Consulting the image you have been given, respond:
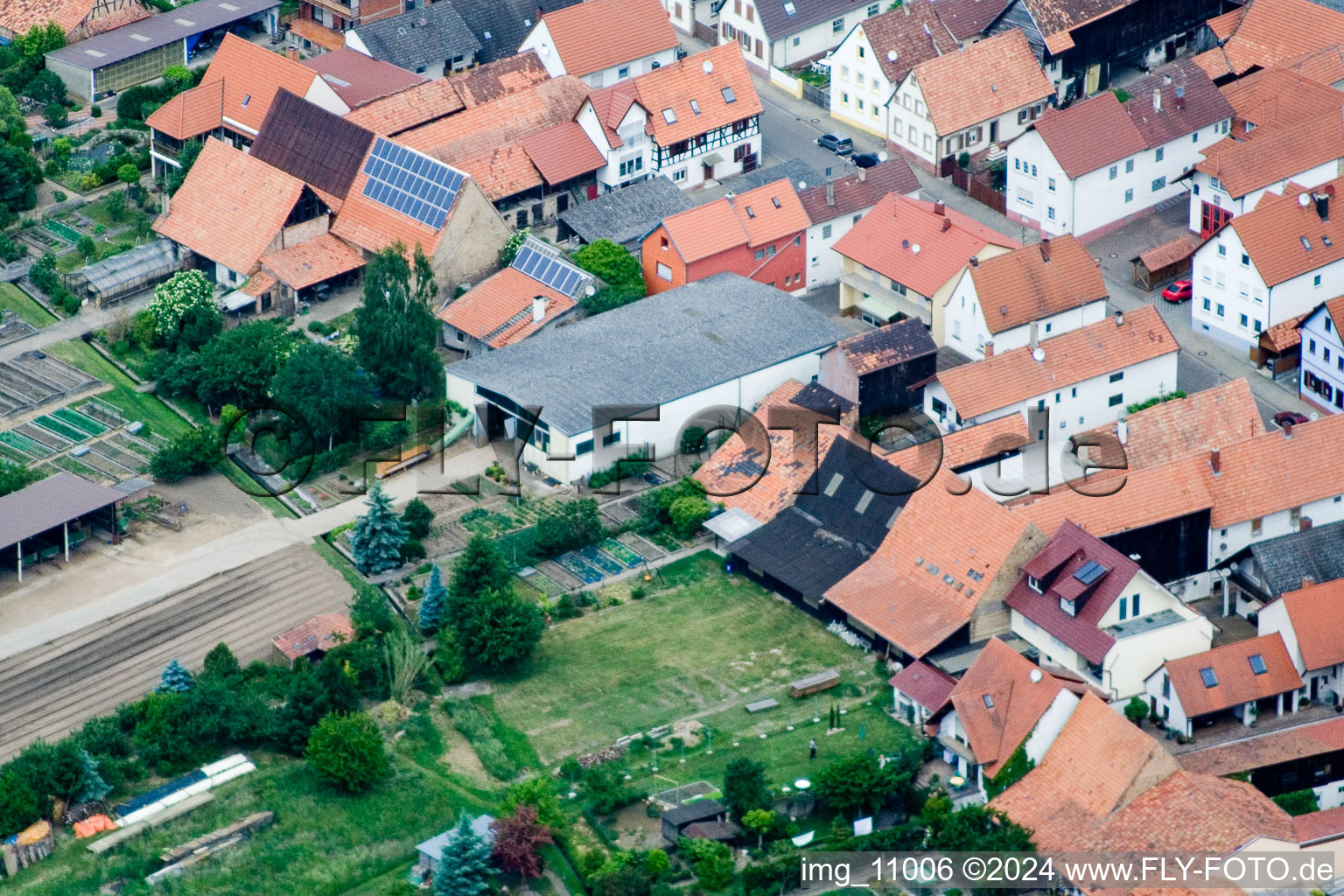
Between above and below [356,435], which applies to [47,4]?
above

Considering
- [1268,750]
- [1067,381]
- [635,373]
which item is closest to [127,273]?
[635,373]

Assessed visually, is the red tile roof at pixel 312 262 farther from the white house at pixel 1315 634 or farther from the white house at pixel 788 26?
the white house at pixel 1315 634

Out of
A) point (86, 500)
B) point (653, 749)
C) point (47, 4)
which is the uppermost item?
point (47, 4)

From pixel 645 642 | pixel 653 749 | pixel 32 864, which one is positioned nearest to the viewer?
pixel 32 864

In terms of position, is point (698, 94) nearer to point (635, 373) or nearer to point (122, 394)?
point (635, 373)

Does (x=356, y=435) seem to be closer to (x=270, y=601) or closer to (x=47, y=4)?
(x=270, y=601)

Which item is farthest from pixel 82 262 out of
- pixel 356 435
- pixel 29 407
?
pixel 356 435
